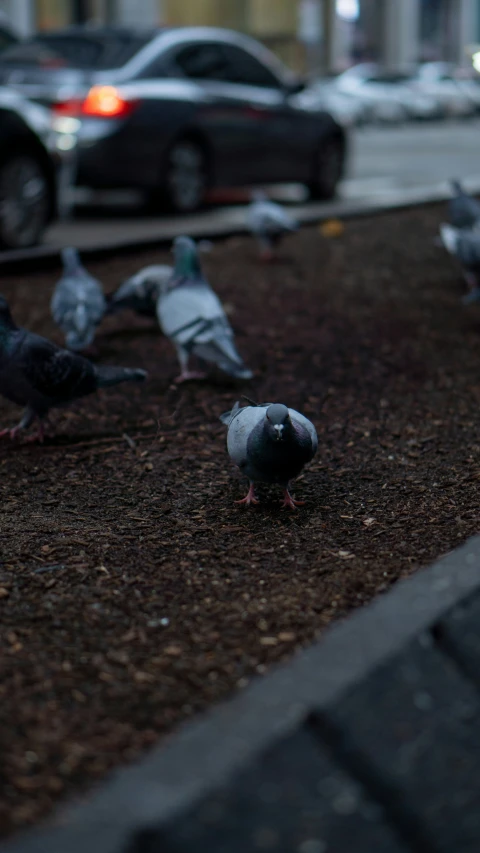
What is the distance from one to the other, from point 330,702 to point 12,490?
2.18 meters

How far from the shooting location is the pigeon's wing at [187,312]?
5992 mm

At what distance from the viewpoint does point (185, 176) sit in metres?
12.8

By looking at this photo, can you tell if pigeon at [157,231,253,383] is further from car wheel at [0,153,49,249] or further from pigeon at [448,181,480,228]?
car wheel at [0,153,49,249]

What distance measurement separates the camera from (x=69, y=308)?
6.43 metres

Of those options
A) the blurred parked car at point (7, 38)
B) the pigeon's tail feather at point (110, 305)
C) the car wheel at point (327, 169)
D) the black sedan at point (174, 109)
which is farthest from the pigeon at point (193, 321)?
the car wheel at point (327, 169)

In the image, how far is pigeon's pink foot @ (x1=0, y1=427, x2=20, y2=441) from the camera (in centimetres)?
528

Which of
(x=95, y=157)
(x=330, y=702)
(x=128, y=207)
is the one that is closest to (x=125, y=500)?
(x=330, y=702)

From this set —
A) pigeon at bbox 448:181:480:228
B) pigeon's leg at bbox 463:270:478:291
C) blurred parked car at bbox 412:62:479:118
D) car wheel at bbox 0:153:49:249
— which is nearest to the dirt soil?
pigeon's leg at bbox 463:270:478:291

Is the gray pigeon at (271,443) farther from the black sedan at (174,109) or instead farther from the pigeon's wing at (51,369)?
the black sedan at (174,109)

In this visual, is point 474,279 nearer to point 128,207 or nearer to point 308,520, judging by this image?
point 308,520

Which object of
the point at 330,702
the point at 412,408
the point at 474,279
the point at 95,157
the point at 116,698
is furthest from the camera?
the point at 95,157

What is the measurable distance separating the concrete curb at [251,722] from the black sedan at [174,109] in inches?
363

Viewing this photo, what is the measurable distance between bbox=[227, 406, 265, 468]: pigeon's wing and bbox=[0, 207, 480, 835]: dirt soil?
0.21 meters

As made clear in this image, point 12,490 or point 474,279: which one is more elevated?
point 12,490
